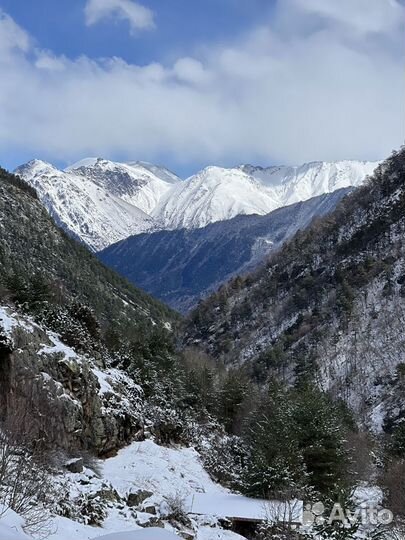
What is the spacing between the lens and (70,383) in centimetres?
2431

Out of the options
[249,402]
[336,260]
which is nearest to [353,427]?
[249,402]

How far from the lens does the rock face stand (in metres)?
21.2

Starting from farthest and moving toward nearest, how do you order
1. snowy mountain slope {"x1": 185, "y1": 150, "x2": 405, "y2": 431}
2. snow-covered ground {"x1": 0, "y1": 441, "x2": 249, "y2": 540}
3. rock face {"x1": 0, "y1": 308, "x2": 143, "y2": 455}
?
1. snowy mountain slope {"x1": 185, "y1": 150, "x2": 405, "y2": 431}
2. rock face {"x1": 0, "y1": 308, "x2": 143, "y2": 455}
3. snow-covered ground {"x1": 0, "y1": 441, "x2": 249, "y2": 540}

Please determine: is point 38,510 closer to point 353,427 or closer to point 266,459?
point 266,459

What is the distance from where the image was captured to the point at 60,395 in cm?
2284

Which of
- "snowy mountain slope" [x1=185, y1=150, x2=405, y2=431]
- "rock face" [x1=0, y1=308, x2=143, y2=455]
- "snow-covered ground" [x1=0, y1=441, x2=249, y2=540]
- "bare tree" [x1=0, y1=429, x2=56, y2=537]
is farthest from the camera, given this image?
"snowy mountain slope" [x1=185, y1=150, x2=405, y2=431]

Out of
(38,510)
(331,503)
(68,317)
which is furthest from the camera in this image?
(68,317)

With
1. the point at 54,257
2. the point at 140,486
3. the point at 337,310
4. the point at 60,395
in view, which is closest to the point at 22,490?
the point at 60,395

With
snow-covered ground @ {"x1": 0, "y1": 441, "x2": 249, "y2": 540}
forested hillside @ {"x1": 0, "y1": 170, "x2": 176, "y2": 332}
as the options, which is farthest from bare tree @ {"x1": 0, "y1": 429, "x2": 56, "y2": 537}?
forested hillside @ {"x1": 0, "y1": 170, "x2": 176, "y2": 332}

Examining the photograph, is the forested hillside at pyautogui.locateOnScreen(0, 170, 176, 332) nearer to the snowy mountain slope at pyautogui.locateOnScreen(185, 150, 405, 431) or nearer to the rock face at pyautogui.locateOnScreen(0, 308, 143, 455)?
the snowy mountain slope at pyautogui.locateOnScreen(185, 150, 405, 431)

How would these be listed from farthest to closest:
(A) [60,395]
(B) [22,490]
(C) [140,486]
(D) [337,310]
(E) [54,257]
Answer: (E) [54,257] → (D) [337,310] → (A) [60,395] → (C) [140,486] → (B) [22,490]

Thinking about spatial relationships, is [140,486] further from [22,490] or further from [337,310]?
[337,310]

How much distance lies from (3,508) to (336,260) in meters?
105

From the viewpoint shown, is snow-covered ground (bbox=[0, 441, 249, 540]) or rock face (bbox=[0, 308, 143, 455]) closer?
snow-covered ground (bbox=[0, 441, 249, 540])
